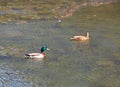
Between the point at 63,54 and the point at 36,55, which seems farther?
the point at 63,54

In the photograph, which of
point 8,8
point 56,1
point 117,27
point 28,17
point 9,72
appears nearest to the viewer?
point 9,72

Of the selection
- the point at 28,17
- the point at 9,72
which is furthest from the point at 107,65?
the point at 28,17

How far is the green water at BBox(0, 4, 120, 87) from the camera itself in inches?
916

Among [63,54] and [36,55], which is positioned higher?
[36,55]

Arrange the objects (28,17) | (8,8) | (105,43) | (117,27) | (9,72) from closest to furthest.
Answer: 1. (9,72)
2. (105,43)
3. (117,27)
4. (28,17)
5. (8,8)

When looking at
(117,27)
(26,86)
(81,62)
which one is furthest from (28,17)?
(26,86)

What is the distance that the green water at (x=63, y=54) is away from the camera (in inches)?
916

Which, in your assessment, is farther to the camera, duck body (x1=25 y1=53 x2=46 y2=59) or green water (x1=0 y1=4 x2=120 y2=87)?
duck body (x1=25 y1=53 x2=46 y2=59)

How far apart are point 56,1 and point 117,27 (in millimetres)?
14416

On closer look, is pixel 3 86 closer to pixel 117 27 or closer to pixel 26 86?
pixel 26 86

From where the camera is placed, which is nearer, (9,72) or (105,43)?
(9,72)

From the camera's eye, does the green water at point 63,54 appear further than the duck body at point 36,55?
No

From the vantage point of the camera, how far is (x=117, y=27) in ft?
119

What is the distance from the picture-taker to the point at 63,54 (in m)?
27.8
